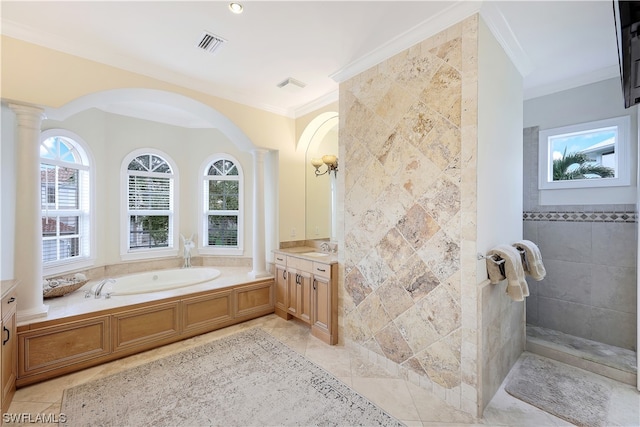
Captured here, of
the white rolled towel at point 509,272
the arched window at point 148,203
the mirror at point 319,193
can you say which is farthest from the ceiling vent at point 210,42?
the white rolled towel at point 509,272

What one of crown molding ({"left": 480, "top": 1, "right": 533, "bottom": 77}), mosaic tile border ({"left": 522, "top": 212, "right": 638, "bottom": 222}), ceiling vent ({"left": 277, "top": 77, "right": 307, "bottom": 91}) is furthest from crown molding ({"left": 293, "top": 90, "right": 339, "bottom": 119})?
mosaic tile border ({"left": 522, "top": 212, "right": 638, "bottom": 222})

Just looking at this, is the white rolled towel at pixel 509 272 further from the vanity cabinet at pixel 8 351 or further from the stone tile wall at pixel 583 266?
the vanity cabinet at pixel 8 351

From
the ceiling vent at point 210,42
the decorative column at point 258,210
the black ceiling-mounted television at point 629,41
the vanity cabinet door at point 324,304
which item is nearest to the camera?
the black ceiling-mounted television at point 629,41

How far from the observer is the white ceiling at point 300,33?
196 cm

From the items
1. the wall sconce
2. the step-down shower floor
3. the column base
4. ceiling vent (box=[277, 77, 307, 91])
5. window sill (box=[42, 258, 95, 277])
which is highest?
ceiling vent (box=[277, 77, 307, 91])

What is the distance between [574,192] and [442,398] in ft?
8.01

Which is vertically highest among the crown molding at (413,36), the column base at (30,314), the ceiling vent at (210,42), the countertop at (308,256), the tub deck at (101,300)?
the ceiling vent at (210,42)

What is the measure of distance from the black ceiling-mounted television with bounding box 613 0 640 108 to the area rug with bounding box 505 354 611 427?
2.12 meters

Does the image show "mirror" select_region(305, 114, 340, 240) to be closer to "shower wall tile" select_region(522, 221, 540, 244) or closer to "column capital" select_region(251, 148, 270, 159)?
"column capital" select_region(251, 148, 270, 159)

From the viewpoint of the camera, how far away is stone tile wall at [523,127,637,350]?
257 centimetres

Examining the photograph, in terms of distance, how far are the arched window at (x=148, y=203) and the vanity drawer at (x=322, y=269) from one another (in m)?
2.65

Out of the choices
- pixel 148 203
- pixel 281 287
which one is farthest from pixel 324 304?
pixel 148 203

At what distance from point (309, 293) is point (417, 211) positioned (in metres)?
1.63

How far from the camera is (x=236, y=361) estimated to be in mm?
2619
